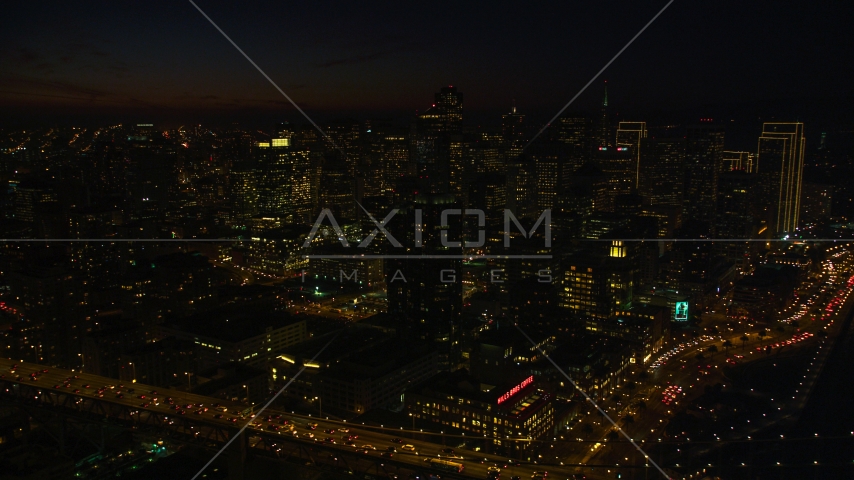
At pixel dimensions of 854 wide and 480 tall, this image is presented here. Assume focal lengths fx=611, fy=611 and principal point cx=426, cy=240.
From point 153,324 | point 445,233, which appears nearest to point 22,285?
point 153,324

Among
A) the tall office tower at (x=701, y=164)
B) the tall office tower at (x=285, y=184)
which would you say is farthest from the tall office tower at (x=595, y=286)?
the tall office tower at (x=285, y=184)

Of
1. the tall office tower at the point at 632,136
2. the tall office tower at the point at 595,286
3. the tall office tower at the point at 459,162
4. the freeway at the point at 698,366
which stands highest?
the tall office tower at the point at 632,136

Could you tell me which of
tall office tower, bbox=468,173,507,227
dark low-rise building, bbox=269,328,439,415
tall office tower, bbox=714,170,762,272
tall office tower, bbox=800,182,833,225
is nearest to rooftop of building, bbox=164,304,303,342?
dark low-rise building, bbox=269,328,439,415

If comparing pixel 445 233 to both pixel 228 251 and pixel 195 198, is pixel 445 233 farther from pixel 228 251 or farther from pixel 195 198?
pixel 195 198

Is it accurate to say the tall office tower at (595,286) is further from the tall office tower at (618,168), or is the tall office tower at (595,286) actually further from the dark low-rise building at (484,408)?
the tall office tower at (618,168)

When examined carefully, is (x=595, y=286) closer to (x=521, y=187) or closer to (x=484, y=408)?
(x=484, y=408)

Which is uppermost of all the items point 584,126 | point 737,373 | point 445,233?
point 584,126
